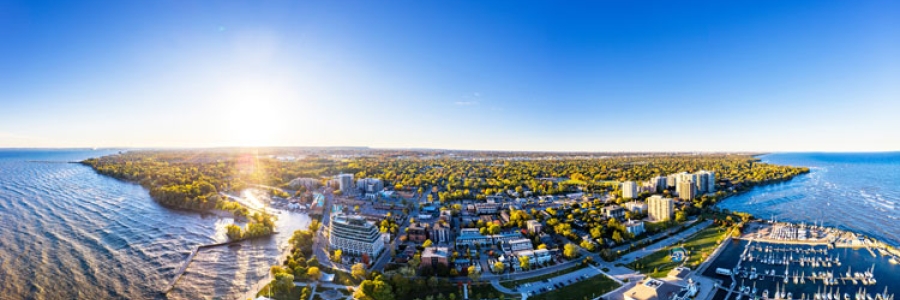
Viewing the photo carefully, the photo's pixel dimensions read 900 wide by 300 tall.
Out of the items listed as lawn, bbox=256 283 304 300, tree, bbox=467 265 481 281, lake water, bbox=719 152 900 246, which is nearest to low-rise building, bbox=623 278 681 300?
tree, bbox=467 265 481 281

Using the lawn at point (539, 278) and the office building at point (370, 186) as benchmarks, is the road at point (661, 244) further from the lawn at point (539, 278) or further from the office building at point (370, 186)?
the office building at point (370, 186)

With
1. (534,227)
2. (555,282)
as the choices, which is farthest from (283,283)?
(534,227)

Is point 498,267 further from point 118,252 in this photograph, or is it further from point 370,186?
point 370,186

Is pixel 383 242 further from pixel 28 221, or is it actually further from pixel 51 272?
pixel 28 221

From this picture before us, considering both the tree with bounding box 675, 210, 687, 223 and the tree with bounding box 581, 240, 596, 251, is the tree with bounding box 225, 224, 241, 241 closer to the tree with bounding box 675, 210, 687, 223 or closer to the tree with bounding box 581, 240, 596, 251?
the tree with bounding box 581, 240, 596, 251

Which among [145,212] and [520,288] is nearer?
[520,288]

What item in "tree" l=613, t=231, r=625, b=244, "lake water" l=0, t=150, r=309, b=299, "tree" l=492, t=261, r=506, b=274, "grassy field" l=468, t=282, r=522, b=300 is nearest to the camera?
"grassy field" l=468, t=282, r=522, b=300

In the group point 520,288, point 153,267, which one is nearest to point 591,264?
point 520,288
